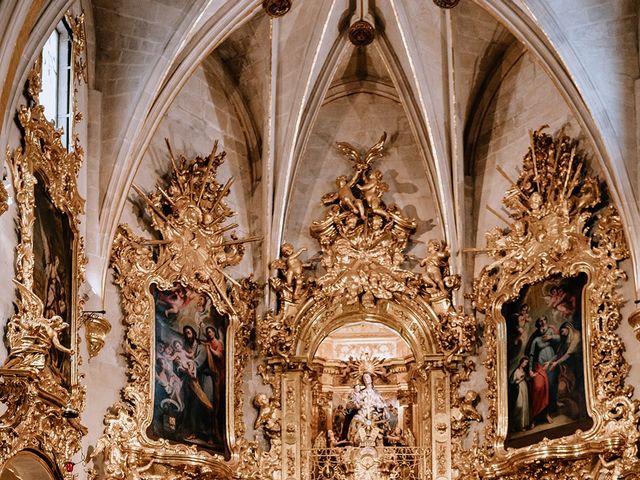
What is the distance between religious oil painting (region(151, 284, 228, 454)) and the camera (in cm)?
1944

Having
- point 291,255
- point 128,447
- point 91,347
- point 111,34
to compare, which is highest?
point 111,34

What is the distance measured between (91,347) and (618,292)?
7.33m

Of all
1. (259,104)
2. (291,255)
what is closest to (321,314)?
(291,255)

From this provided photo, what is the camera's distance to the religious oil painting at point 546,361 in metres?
19.0

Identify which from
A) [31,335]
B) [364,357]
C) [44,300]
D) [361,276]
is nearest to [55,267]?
[44,300]

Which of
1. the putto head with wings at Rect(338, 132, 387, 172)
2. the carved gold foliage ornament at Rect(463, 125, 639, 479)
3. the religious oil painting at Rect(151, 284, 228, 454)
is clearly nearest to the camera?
the carved gold foliage ornament at Rect(463, 125, 639, 479)

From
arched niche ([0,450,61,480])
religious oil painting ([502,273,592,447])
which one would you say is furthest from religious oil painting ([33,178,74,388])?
religious oil painting ([502,273,592,447])

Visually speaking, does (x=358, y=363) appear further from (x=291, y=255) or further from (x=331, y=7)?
(x=331, y=7)

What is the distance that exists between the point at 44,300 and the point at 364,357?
7380 millimetres

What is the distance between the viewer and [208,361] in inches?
798

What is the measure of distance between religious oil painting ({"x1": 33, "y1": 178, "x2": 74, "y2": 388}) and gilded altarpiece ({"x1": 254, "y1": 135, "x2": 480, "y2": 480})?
14.7 feet

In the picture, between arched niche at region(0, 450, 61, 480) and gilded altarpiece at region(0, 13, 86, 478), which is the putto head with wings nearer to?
gilded altarpiece at region(0, 13, 86, 478)

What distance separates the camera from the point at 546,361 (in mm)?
19562

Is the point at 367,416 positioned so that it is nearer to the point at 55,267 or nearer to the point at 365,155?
the point at 365,155
